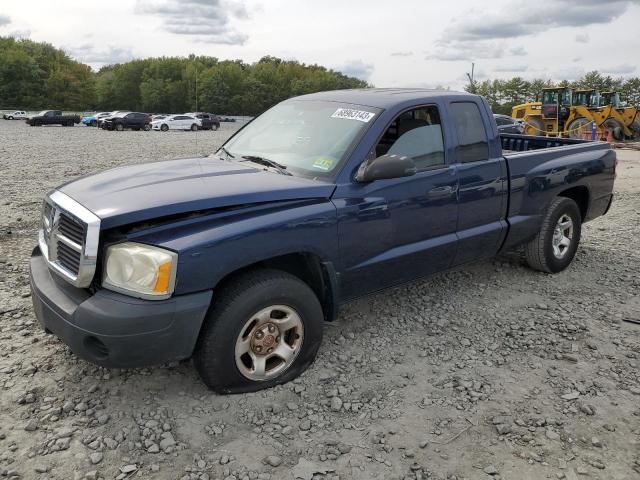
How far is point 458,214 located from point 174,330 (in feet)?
7.94

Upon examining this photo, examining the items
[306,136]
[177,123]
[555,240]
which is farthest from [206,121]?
[306,136]

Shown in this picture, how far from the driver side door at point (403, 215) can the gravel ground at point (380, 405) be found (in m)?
0.59

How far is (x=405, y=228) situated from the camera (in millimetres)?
3846

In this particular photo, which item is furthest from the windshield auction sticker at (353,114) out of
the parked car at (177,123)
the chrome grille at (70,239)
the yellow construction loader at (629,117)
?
the parked car at (177,123)

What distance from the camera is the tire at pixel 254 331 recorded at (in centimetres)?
301

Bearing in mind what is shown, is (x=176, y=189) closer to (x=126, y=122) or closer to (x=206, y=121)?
(x=126, y=122)

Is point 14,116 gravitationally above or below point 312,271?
above

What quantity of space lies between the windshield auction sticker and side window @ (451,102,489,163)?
0.86 m

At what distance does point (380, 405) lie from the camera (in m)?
3.23

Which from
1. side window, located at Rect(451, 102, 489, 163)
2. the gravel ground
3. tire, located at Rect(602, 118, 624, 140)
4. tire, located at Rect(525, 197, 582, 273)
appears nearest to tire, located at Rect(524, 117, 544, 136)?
tire, located at Rect(602, 118, 624, 140)

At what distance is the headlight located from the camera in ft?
9.08

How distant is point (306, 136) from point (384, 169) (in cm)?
80

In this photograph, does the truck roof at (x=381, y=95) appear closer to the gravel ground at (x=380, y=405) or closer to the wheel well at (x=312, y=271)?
the wheel well at (x=312, y=271)

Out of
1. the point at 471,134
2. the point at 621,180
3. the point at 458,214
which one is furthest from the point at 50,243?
the point at 621,180
